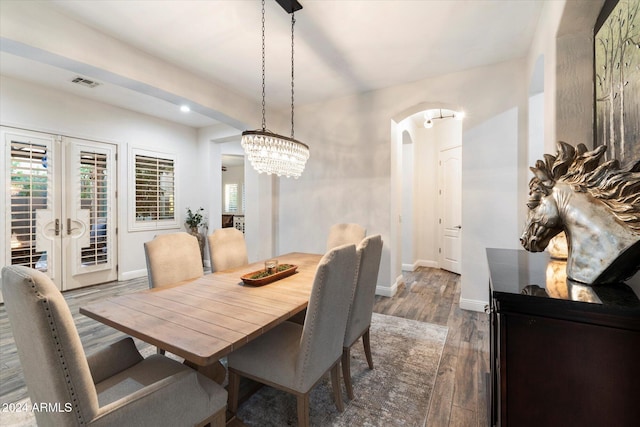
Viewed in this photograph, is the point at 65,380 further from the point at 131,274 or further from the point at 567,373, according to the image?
the point at 131,274

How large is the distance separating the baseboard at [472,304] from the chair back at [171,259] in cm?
Answer: 295

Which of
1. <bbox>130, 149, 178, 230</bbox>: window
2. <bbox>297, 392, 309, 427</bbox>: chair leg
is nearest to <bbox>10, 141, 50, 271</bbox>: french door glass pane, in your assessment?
<bbox>130, 149, 178, 230</bbox>: window

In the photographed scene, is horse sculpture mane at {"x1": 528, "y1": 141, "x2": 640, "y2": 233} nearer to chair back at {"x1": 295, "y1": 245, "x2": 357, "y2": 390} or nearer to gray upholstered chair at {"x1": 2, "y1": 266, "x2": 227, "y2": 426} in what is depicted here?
chair back at {"x1": 295, "y1": 245, "x2": 357, "y2": 390}

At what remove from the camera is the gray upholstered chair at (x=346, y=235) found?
2.99 metres

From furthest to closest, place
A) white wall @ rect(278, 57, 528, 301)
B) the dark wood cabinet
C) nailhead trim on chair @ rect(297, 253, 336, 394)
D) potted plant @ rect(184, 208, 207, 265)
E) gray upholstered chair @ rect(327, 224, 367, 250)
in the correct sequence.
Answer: potted plant @ rect(184, 208, 207, 265)
white wall @ rect(278, 57, 528, 301)
gray upholstered chair @ rect(327, 224, 367, 250)
nailhead trim on chair @ rect(297, 253, 336, 394)
the dark wood cabinet

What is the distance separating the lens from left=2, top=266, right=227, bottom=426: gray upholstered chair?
32.4 inches

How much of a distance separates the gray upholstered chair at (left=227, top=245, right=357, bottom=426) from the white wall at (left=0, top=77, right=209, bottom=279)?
423 centimetres

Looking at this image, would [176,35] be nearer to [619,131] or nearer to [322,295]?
[322,295]

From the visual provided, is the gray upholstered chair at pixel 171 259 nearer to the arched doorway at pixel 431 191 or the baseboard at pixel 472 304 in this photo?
the baseboard at pixel 472 304

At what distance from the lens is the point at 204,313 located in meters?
1.45

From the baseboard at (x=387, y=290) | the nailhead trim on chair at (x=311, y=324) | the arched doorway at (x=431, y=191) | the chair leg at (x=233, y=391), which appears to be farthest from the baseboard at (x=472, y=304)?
the chair leg at (x=233, y=391)

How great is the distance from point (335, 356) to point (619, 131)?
5.52 ft

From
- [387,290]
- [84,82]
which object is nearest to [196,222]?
[84,82]

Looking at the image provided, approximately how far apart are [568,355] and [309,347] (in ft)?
3.19
